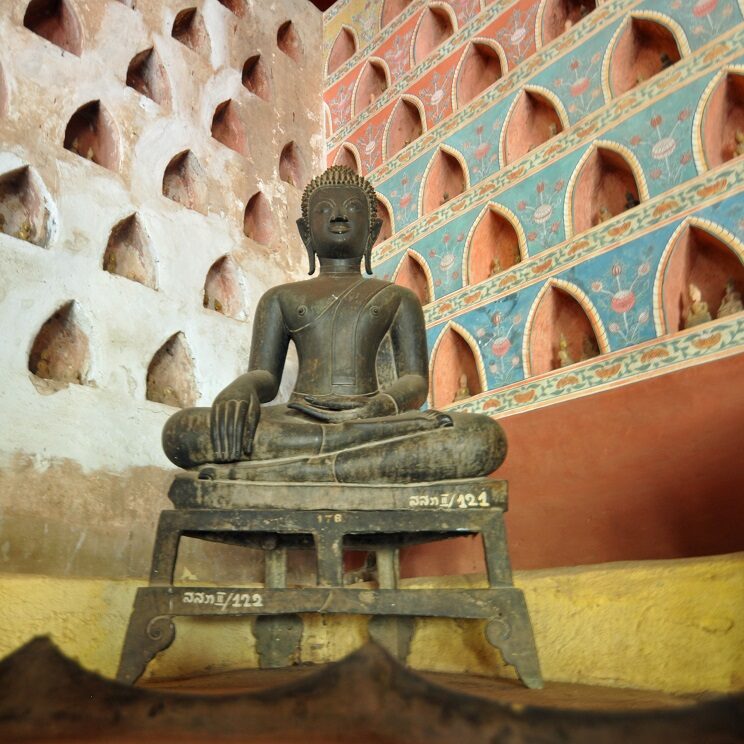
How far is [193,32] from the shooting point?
3926 mm

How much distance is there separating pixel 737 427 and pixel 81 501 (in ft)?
7.85

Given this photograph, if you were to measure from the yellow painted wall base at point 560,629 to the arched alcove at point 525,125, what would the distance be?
6.73 feet

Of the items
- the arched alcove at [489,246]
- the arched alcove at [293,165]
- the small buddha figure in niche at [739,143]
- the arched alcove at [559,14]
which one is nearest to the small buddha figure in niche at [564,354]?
the arched alcove at [489,246]

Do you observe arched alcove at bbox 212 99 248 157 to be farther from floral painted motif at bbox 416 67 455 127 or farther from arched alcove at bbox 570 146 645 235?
arched alcove at bbox 570 146 645 235

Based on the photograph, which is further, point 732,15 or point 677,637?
point 732,15

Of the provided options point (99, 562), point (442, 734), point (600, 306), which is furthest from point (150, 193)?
point (442, 734)

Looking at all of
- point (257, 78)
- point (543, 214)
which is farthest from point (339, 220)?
point (257, 78)

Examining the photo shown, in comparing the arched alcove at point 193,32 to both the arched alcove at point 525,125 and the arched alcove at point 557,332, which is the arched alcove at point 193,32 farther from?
the arched alcove at point 557,332

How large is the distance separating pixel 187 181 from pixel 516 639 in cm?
298

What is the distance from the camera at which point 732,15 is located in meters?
2.63

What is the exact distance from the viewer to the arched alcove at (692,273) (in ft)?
8.40

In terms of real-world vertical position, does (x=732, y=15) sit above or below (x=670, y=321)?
above

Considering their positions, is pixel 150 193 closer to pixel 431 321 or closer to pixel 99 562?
pixel 431 321

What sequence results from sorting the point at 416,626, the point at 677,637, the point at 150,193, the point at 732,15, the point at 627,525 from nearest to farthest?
the point at 677,637 < the point at 416,626 < the point at 627,525 < the point at 732,15 < the point at 150,193
